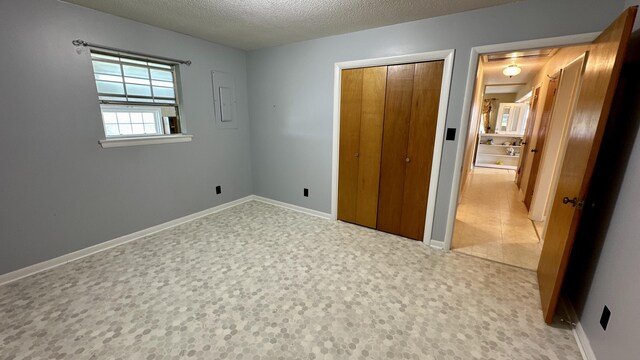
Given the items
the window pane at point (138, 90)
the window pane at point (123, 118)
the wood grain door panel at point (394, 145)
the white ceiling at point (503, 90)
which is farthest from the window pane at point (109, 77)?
the white ceiling at point (503, 90)

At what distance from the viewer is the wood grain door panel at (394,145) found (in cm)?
268

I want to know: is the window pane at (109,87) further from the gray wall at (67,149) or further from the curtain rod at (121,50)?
the curtain rod at (121,50)

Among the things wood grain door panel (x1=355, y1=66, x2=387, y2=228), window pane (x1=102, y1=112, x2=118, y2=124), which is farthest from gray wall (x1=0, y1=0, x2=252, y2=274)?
wood grain door panel (x1=355, y1=66, x2=387, y2=228)

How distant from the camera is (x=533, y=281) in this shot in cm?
222

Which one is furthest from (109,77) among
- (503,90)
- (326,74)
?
(503,90)

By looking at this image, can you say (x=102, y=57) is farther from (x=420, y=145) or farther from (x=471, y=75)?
(x=471, y=75)

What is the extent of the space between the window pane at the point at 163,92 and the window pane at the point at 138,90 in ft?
0.21

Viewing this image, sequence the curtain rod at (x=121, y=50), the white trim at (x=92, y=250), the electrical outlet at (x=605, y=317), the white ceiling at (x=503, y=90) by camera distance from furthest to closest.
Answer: the white ceiling at (x=503, y=90), the curtain rod at (x=121, y=50), the white trim at (x=92, y=250), the electrical outlet at (x=605, y=317)

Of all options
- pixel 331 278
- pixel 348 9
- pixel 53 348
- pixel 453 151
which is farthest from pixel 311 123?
pixel 53 348

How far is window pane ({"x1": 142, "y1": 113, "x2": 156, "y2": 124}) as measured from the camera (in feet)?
10.7

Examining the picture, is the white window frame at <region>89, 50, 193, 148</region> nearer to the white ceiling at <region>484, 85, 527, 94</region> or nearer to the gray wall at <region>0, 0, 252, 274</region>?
the gray wall at <region>0, 0, 252, 274</region>

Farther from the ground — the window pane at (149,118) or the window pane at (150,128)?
the window pane at (149,118)

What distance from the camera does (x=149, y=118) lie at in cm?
330

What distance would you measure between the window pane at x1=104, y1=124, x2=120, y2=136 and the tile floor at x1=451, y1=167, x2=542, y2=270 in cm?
391
